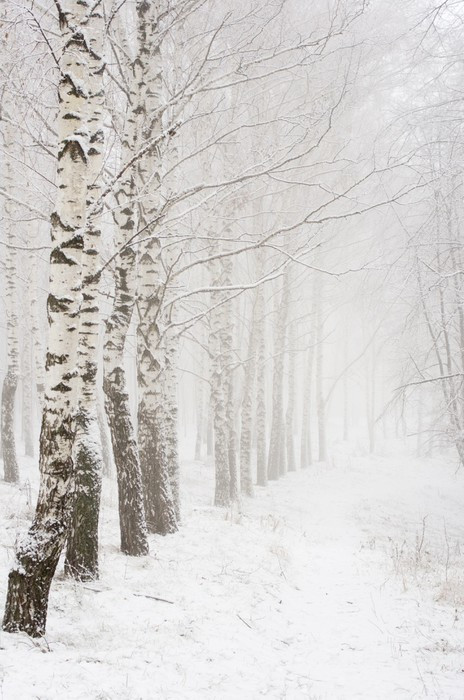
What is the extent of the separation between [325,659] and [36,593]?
2487mm

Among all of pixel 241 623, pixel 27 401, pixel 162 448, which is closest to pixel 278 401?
pixel 162 448

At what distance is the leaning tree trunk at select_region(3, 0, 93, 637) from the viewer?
335 centimetres

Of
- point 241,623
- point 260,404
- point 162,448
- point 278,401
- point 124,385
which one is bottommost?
point 241,623

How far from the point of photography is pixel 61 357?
342 centimetres

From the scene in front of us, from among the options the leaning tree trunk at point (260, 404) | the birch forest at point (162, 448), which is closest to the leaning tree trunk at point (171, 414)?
the birch forest at point (162, 448)

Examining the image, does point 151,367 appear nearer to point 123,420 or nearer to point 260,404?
point 123,420

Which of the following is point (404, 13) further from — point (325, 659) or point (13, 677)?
point (13, 677)

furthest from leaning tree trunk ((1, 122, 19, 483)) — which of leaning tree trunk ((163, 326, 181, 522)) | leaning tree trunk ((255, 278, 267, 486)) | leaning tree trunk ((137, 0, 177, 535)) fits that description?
leaning tree trunk ((255, 278, 267, 486))

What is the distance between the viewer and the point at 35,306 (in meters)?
12.6

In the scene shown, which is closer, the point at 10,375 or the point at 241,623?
the point at 241,623

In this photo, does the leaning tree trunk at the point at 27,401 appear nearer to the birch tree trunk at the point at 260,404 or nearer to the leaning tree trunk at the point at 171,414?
the birch tree trunk at the point at 260,404

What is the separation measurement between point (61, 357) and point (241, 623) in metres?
3.09

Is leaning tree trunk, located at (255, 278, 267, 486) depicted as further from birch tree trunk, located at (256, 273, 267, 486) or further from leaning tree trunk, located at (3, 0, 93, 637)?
leaning tree trunk, located at (3, 0, 93, 637)

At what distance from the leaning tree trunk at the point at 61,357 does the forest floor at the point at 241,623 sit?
13.5 inches
